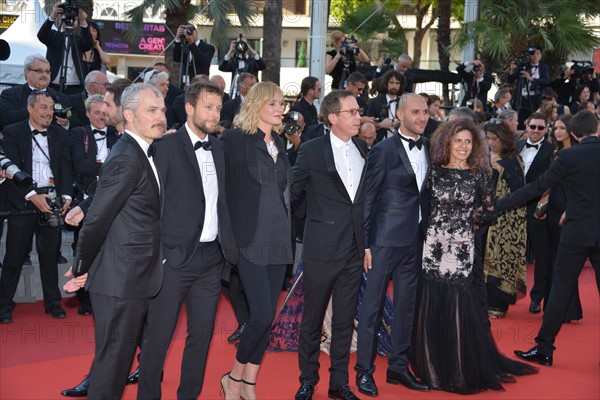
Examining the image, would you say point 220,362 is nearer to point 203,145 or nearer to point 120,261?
point 203,145

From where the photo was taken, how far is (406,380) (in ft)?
18.6

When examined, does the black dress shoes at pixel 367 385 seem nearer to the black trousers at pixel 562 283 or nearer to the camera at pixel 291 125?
the black trousers at pixel 562 283

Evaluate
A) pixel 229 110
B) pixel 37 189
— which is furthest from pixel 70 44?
pixel 37 189

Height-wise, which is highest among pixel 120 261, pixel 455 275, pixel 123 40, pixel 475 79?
pixel 123 40

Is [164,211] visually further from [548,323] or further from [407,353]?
[548,323]

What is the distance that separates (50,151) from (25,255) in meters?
0.96

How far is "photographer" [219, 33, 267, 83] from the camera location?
10.3 meters

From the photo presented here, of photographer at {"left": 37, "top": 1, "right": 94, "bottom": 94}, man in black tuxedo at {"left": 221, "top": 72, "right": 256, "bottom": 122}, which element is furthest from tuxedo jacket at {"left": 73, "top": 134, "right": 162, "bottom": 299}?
photographer at {"left": 37, "top": 1, "right": 94, "bottom": 94}

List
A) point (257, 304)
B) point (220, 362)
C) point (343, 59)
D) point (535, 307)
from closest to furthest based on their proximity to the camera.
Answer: point (257, 304), point (220, 362), point (535, 307), point (343, 59)

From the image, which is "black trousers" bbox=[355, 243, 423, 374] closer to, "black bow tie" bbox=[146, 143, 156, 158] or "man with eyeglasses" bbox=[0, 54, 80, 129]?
"black bow tie" bbox=[146, 143, 156, 158]

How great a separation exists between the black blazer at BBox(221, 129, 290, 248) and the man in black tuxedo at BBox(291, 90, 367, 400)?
1.32 feet

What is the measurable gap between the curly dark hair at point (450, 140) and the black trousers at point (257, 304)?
4.84 feet

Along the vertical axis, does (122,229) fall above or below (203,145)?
below

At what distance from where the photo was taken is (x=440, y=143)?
5680mm
